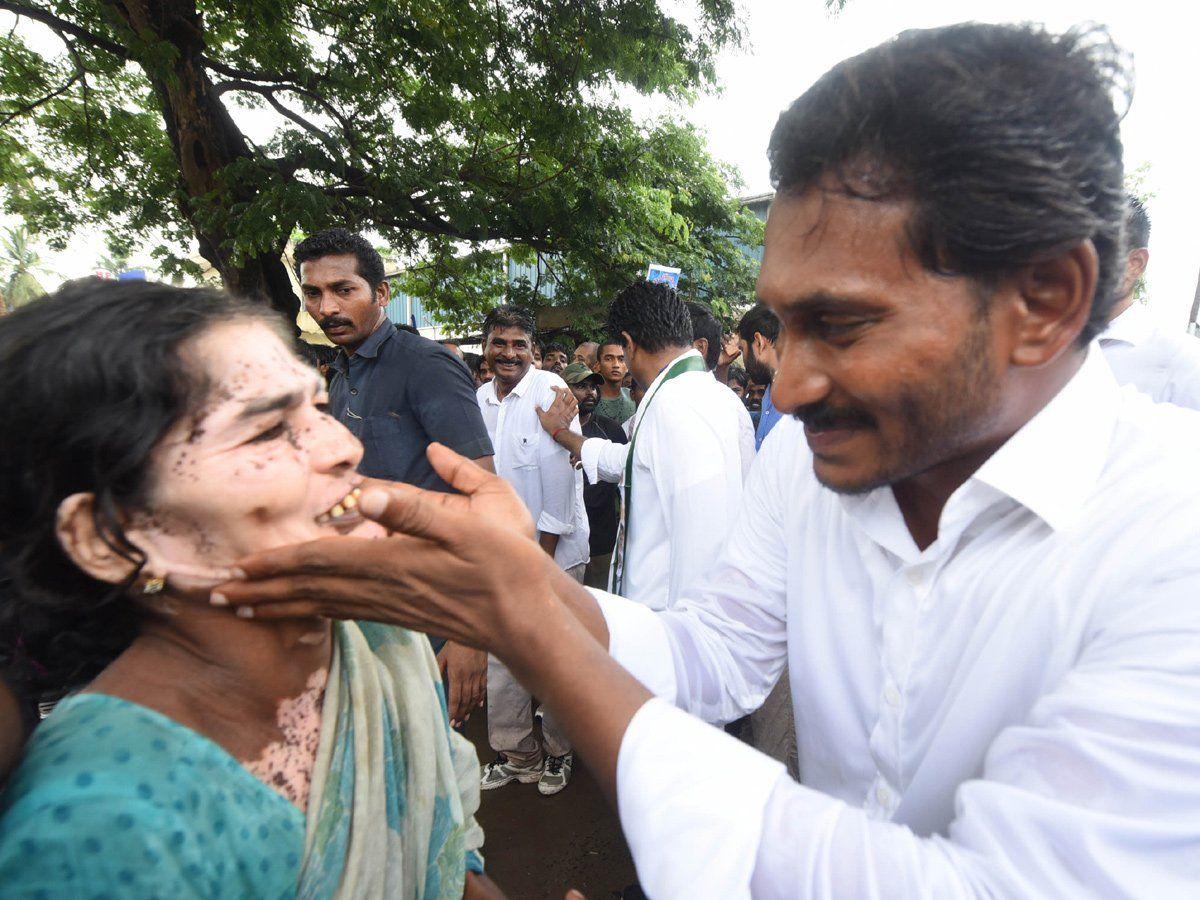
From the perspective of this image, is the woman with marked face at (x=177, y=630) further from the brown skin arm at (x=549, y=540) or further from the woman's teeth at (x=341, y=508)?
the brown skin arm at (x=549, y=540)

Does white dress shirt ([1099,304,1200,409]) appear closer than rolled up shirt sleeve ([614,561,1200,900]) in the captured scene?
No

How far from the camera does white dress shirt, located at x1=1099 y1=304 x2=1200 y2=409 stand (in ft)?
10.1

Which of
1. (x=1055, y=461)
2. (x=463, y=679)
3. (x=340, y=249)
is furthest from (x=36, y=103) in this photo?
(x=1055, y=461)

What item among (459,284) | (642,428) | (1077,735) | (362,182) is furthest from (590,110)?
(1077,735)

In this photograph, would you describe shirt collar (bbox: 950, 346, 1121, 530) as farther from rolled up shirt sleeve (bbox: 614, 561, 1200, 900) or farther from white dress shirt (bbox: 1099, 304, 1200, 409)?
white dress shirt (bbox: 1099, 304, 1200, 409)

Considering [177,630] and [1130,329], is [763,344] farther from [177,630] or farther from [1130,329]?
[177,630]

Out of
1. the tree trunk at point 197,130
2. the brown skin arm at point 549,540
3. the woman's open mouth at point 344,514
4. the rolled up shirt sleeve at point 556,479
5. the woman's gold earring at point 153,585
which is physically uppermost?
the tree trunk at point 197,130

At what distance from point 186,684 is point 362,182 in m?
7.59

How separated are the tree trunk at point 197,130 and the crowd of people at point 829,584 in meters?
6.02

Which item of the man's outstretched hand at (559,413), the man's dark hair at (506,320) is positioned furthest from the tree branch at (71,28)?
the man's outstretched hand at (559,413)

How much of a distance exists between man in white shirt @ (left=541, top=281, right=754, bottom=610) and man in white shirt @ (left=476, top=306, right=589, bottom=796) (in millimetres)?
764

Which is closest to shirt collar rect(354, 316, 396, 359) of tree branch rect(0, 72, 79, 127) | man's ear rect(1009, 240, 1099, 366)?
man's ear rect(1009, 240, 1099, 366)

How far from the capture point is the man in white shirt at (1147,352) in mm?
3090

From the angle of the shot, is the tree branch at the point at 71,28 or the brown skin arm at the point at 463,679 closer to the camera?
the brown skin arm at the point at 463,679
